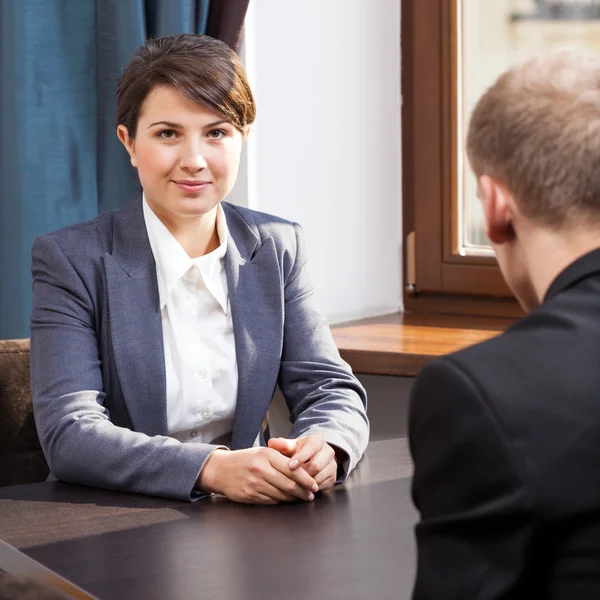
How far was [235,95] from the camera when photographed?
1.86 metres

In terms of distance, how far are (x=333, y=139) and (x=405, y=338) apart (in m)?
0.60

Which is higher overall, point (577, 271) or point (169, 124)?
point (169, 124)

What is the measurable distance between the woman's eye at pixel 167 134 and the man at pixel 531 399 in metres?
1.04

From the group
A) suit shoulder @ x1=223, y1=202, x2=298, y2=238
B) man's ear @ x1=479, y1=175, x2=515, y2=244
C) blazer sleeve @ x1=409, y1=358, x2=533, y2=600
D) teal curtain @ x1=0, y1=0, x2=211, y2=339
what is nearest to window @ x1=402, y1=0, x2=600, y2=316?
teal curtain @ x1=0, y1=0, x2=211, y2=339

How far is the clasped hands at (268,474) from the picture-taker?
1.50 m

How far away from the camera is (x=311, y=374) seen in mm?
1921

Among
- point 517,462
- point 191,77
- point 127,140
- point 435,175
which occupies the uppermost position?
point 191,77

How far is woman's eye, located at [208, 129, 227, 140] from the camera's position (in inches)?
74.4

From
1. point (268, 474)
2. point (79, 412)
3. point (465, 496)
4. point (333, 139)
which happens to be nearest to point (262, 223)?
point (79, 412)

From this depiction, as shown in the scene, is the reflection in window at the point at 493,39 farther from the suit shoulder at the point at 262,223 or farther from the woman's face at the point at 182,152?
the woman's face at the point at 182,152

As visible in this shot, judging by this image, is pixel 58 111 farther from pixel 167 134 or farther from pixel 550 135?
pixel 550 135

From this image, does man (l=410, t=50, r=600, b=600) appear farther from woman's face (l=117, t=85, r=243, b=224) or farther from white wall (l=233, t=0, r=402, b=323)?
white wall (l=233, t=0, r=402, b=323)

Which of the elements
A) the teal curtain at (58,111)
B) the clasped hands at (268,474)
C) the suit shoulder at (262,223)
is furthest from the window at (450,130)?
the clasped hands at (268,474)

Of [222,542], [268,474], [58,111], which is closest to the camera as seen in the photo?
[222,542]
